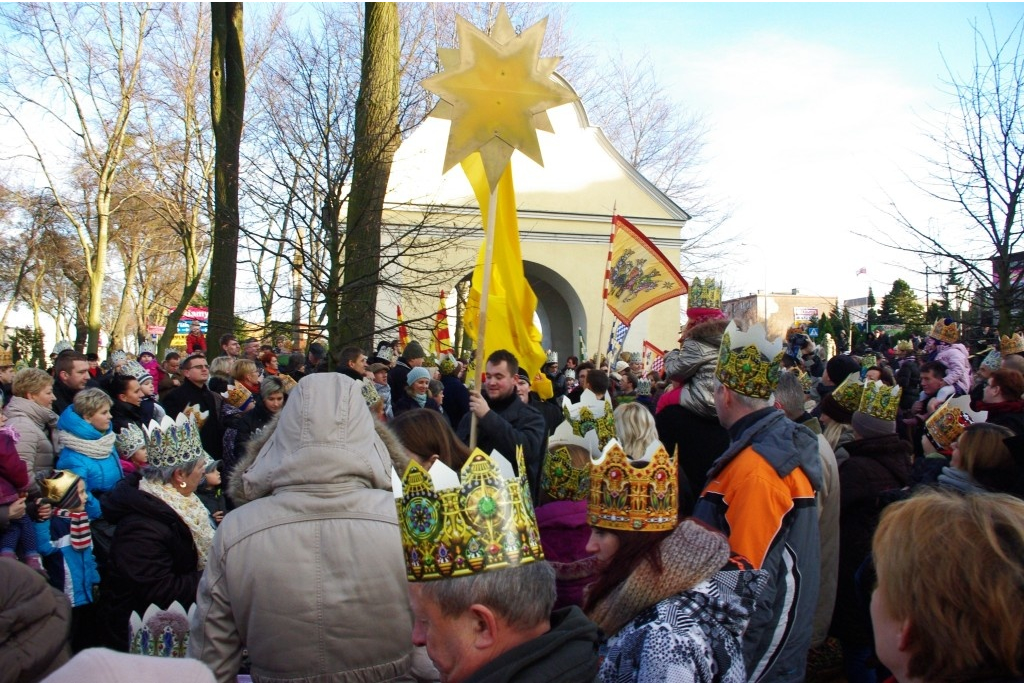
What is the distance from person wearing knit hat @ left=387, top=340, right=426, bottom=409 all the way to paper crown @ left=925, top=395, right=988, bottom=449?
6116 mm

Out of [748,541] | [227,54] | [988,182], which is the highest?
[227,54]

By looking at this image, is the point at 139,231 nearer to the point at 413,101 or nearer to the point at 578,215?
the point at 578,215

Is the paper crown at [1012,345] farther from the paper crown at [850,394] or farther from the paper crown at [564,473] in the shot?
the paper crown at [564,473]

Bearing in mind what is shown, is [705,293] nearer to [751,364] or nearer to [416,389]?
[416,389]

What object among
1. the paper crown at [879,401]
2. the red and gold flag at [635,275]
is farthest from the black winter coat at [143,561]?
the red and gold flag at [635,275]

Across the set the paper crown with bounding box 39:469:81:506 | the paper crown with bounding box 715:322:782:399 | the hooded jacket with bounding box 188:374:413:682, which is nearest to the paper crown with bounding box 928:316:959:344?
the paper crown with bounding box 715:322:782:399

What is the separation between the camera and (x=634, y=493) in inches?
113

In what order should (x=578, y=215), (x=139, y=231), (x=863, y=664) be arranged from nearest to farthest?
(x=863, y=664)
(x=578, y=215)
(x=139, y=231)

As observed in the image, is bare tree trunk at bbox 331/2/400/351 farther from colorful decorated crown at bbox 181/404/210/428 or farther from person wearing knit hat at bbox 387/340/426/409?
colorful decorated crown at bbox 181/404/210/428

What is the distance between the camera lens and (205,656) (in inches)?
125

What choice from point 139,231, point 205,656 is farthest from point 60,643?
point 139,231

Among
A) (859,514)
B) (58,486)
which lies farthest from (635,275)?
(58,486)

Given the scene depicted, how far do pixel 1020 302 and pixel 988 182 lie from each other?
5.73ft

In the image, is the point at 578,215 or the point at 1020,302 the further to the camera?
the point at 578,215
